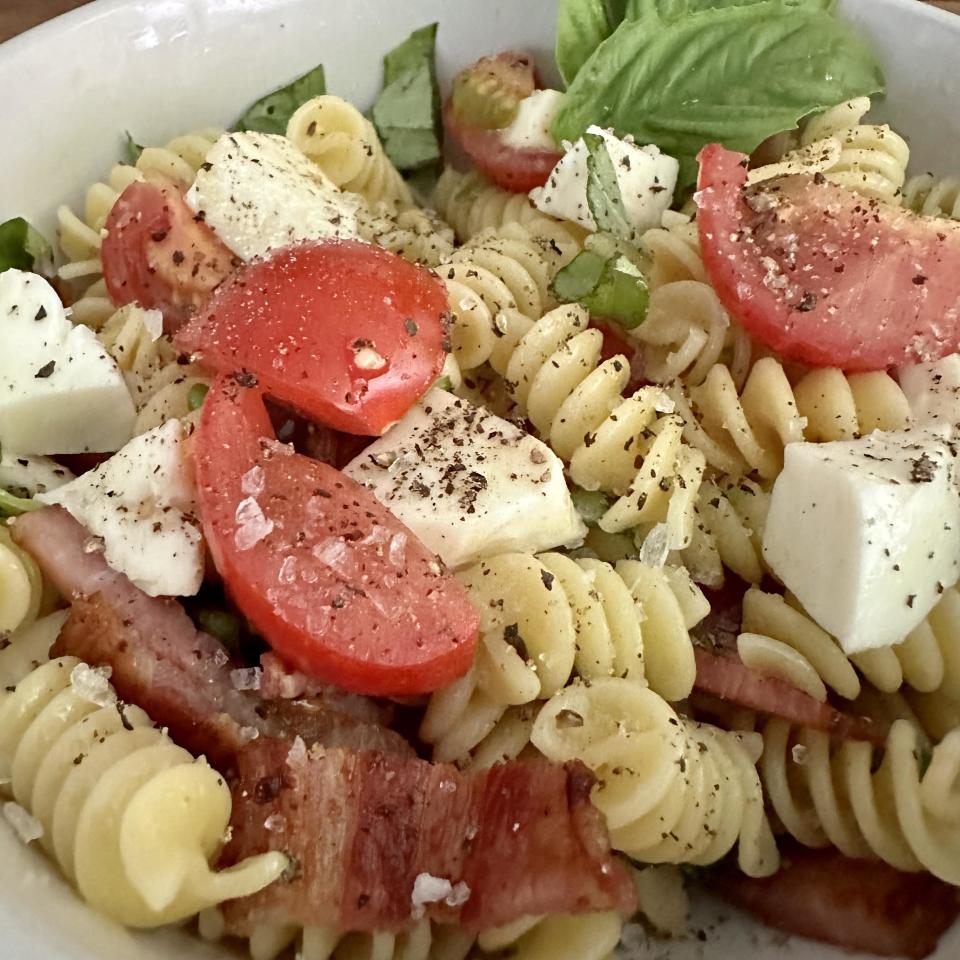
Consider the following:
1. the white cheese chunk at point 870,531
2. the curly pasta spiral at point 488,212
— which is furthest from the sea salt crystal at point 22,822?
the curly pasta spiral at point 488,212

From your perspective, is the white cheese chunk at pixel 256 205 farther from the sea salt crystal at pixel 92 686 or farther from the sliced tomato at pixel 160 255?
the sea salt crystal at pixel 92 686

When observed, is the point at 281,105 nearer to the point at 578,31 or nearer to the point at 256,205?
the point at 256,205

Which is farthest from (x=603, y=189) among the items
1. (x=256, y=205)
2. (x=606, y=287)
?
(x=256, y=205)

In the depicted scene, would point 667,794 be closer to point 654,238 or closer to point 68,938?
point 68,938

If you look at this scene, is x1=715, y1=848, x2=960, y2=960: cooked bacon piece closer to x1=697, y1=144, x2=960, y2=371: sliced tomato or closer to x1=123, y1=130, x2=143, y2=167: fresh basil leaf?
x1=697, y1=144, x2=960, y2=371: sliced tomato

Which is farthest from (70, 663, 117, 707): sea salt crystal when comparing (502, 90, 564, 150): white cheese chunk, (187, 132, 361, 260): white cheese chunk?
(502, 90, 564, 150): white cheese chunk

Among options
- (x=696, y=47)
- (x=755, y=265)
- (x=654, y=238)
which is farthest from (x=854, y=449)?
(x=696, y=47)

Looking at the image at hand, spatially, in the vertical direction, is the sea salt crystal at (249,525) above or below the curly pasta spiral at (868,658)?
above
